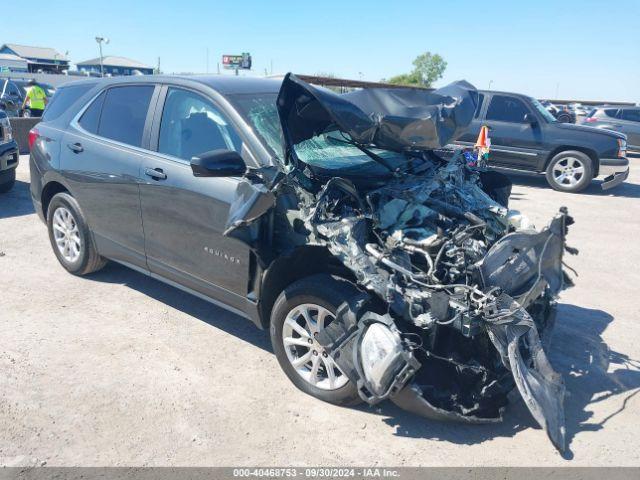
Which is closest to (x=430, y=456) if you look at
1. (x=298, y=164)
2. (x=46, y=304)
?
(x=298, y=164)

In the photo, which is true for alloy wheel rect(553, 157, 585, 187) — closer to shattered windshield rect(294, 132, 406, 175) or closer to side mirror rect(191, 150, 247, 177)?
shattered windshield rect(294, 132, 406, 175)

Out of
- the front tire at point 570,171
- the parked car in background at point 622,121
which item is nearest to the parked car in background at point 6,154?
the front tire at point 570,171

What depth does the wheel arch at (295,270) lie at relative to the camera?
3.27m

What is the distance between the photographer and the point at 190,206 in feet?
12.2

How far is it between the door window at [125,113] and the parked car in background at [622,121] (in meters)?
15.8

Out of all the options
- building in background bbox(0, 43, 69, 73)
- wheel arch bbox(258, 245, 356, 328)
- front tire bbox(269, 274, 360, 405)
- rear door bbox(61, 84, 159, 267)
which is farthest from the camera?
building in background bbox(0, 43, 69, 73)

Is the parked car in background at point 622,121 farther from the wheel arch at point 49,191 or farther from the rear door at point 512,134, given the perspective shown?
the wheel arch at point 49,191

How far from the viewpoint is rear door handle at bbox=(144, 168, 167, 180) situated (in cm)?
390

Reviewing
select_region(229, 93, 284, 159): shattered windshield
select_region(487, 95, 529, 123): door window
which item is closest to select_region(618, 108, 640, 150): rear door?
select_region(487, 95, 529, 123): door window

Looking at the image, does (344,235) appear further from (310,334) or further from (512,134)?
(512,134)

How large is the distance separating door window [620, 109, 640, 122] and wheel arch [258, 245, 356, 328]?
54.7ft

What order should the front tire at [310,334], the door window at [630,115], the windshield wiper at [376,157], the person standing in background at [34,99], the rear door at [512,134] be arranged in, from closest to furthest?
the front tire at [310,334], the windshield wiper at [376,157], the rear door at [512,134], the person standing in background at [34,99], the door window at [630,115]

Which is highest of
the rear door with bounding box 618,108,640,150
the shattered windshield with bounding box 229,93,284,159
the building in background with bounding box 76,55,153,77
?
the shattered windshield with bounding box 229,93,284,159

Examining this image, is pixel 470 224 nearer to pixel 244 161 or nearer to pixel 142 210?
pixel 244 161
